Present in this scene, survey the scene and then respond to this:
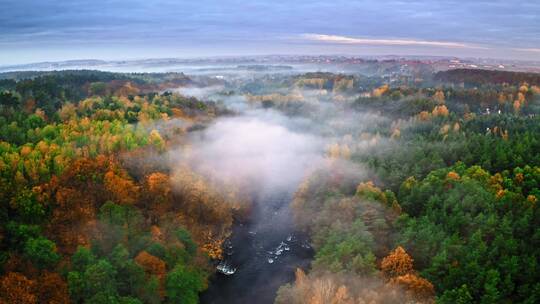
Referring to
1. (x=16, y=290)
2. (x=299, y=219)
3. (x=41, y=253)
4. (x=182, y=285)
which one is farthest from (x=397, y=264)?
(x=41, y=253)

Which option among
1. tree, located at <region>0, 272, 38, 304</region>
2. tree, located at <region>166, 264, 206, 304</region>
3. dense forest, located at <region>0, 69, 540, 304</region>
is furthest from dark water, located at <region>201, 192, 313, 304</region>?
tree, located at <region>0, 272, 38, 304</region>

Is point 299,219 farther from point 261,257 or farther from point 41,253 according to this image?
point 41,253

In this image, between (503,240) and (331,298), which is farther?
(503,240)

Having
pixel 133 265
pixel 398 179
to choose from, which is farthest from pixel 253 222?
pixel 133 265

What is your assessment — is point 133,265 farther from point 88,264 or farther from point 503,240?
point 503,240

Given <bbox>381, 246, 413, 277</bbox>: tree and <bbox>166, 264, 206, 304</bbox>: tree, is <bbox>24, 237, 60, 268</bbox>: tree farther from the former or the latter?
<bbox>381, 246, 413, 277</bbox>: tree
